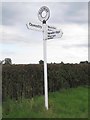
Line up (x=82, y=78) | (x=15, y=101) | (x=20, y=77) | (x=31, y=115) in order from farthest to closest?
(x=82, y=78), (x=20, y=77), (x=15, y=101), (x=31, y=115)

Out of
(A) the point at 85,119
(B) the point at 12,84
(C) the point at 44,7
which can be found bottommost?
(A) the point at 85,119

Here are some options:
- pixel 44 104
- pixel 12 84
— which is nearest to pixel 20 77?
pixel 12 84

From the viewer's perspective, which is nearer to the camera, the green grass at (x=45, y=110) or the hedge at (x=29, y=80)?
the green grass at (x=45, y=110)

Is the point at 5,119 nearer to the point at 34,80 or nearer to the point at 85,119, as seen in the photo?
the point at 85,119

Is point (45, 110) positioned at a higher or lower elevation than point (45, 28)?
lower

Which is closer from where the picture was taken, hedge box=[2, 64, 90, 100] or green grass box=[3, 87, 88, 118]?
green grass box=[3, 87, 88, 118]

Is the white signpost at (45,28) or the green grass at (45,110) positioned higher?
the white signpost at (45,28)

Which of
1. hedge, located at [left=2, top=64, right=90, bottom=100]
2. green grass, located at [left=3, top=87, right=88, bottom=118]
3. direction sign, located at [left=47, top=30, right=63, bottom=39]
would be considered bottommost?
green grass, located at [left=3, top=87, right=88, bottom=118]

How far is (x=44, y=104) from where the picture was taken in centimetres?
1180

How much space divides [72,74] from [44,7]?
7393mm

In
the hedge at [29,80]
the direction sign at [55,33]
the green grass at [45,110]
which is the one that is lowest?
the green grass at [45,110]

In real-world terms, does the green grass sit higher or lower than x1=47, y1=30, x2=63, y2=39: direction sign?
lower

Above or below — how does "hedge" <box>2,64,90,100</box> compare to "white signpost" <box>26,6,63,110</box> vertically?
below

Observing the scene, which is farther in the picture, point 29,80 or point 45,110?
point 29,80
